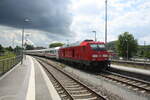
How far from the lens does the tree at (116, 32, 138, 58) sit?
212ft

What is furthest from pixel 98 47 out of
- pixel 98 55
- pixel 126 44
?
pixel 126 44

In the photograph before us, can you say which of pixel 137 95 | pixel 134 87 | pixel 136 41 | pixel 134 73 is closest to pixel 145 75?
pixel 134 73

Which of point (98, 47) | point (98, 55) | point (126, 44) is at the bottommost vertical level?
point (98, 55)

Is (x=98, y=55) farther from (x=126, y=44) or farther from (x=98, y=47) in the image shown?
(x=126, y=44)

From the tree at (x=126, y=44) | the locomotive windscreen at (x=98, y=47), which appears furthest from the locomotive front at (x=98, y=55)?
the tree at (x=126, y=44)

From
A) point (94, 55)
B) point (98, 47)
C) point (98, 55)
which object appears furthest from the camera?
point (98, 47)

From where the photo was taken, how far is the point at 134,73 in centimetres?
1435

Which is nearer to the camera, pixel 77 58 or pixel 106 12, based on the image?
pixel 77 58

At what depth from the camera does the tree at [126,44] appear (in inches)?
2542

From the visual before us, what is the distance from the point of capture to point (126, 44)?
6506cm

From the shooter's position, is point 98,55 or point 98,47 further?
point 98,47

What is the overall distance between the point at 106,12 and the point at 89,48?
1371 cm

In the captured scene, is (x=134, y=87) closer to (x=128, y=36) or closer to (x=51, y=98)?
(x=51, y=98)

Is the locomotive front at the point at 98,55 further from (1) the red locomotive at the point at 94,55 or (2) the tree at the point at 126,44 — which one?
(2) the tree at the point at 126,44
